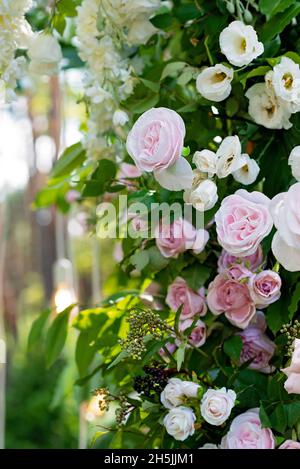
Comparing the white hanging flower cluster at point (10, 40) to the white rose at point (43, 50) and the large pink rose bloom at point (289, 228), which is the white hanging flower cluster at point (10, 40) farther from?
the large pink rose bloom at point (289, 228)

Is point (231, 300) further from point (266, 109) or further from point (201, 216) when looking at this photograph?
point (266, 109)

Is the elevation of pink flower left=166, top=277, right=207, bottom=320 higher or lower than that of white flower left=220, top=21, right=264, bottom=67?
lower

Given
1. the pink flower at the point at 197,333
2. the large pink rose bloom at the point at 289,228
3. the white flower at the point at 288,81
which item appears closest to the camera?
the large pink rose bloom at the point at 289,228

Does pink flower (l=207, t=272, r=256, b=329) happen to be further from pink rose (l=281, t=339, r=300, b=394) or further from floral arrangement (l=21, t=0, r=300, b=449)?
pink rose (l=281, t=339, r=300, b=394)

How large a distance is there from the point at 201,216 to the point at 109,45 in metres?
0.25

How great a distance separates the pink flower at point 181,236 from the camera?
792 millimetres

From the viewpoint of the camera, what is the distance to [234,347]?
77 centimetres

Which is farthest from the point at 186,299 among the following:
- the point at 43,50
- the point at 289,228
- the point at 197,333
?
the point at 43,50

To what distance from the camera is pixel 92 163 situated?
94 centimetres

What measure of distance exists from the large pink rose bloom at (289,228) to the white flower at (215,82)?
16cm

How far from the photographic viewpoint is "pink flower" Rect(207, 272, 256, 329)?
0.76 metres

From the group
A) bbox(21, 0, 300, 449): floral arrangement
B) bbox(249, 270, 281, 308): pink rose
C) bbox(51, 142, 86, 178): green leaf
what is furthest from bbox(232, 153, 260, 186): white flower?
bbox(51, 142, 86, 178): green leaf

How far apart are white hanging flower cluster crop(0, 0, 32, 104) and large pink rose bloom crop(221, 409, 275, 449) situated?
0.46 metres

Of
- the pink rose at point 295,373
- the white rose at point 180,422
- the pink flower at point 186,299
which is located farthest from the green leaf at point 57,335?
the pink rose at point 295,373
